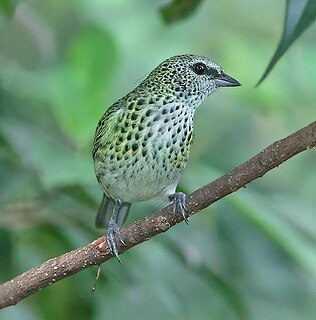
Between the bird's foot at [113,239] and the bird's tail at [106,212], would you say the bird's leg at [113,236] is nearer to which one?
the bird's foot at [113,239]

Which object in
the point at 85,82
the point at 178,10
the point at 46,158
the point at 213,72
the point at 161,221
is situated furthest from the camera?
the point at 85,82

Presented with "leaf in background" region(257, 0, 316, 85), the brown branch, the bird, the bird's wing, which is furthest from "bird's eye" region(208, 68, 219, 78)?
the brown branch

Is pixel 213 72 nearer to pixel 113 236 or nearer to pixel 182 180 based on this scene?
pixel 182 180

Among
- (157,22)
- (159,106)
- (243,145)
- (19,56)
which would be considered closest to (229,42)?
(157,22)

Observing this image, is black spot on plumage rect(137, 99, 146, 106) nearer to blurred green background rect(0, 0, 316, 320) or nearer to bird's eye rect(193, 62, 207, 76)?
bird's eye rect(193, 62, 207, 76)

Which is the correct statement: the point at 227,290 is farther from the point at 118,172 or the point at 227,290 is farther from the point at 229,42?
the point at 229,42

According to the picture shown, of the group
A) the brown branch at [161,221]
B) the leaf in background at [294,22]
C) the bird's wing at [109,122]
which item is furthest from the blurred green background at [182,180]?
the leaf in background at [294,22]

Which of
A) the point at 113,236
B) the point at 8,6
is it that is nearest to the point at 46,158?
the point at 8,6
